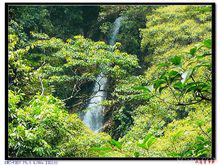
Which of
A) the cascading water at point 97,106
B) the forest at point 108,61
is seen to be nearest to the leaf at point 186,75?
the forest at point 108,61

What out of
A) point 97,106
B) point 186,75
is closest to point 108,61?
point 97,106

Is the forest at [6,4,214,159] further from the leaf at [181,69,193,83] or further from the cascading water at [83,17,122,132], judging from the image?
the leaf at [181,69,193,83]

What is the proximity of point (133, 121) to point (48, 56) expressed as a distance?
98 centimetres

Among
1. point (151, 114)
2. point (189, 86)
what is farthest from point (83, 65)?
point (189, 86)

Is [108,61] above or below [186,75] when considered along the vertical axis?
above

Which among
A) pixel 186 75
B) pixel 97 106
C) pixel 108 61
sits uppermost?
pixel 108 61

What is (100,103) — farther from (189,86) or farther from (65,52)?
(189,86)

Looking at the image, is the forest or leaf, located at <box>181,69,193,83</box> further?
the forest

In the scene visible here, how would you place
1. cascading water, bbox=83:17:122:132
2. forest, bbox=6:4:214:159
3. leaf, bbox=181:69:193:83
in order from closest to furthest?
leaf, bbox=181:69:193:83 < forest, bbox=6:4:214:159 < cascading water, bbox=83:17:122:132

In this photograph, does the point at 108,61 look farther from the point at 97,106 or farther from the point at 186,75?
the point at 186,75

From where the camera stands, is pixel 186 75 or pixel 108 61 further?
pixel 108 61

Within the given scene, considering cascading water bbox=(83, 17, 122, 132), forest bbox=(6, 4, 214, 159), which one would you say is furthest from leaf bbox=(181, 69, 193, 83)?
cascading water bbox=(83, 17, 122, 132)

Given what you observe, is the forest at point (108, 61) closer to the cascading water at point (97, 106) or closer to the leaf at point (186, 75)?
the cascading water at point (97, 106)

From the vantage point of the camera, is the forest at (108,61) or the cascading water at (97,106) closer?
the forest at (108,61)
